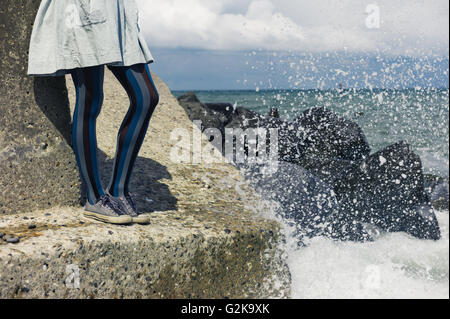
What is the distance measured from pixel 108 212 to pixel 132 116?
1.90 feet

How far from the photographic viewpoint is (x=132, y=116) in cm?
249

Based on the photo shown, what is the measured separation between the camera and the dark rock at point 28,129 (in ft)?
8.23

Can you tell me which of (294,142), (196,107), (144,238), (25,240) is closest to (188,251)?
(144,238)

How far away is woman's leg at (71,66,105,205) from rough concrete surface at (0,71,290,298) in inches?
10.0

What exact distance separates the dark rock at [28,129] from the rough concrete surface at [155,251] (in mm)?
122

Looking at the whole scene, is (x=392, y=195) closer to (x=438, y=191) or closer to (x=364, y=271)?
(x=364, y=271)

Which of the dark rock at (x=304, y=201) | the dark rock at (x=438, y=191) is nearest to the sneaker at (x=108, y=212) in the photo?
the dark rock at (x=304, y=201)

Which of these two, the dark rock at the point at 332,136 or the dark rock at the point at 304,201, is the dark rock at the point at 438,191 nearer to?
the dark rock at the point at 332,136

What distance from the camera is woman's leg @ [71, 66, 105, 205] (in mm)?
2411

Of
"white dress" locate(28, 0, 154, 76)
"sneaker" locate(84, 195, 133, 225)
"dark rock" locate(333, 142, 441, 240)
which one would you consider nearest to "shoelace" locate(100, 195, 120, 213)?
"sneaker" locate(84, 195, 133, 225)

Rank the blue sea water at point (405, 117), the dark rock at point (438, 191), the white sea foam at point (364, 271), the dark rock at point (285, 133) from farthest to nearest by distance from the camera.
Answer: the blue sea water at point (405, 117), the dark rock at point (285, 133), the dark rock at point (438, 191), the white sea foam at point (364, 271)

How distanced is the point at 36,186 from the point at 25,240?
0.50 meters

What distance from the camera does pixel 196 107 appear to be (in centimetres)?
989

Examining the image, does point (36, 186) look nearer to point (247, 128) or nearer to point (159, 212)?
point (159, 212)
